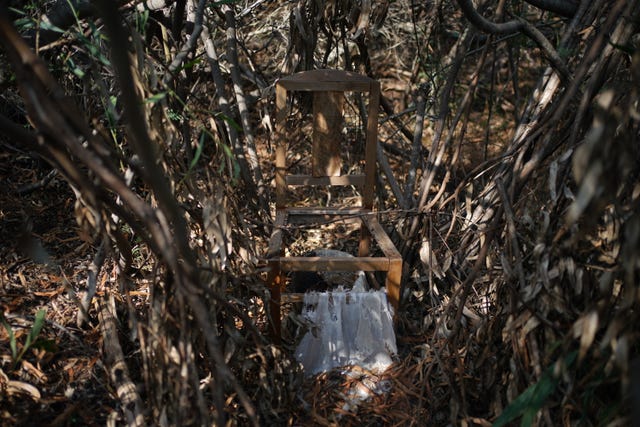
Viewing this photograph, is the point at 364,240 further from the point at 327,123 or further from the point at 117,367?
the point at 117,367

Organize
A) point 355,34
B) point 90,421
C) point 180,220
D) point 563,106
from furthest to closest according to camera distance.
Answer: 1. point 355,34
2. point 563,106
3. point 90,421
4. point 180,220

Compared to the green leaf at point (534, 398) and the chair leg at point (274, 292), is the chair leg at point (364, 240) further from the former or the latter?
the green leaf at point (534, 398)

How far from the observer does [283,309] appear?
2486mm

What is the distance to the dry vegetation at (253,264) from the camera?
127 cm

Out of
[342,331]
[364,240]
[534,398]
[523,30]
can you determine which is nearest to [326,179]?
[364,240]

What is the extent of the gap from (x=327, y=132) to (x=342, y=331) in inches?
32.6

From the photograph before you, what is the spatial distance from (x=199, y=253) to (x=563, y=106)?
3.93ft

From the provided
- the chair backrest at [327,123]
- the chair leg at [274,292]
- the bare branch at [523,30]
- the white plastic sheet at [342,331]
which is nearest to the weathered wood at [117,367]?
the chair leg at [274,292]

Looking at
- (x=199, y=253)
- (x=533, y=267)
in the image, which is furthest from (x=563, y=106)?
(x=199, y=253)

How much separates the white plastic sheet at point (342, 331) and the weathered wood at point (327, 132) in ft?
1.99

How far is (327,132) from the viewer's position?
2.46m

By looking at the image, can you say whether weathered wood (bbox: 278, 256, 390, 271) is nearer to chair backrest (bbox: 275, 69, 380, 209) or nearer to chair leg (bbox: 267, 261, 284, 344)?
chair leg (bbox: 267, 261, 284, 344)

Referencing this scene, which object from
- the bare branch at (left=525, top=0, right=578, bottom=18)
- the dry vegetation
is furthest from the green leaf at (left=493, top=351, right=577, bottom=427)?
the bare branch at (left=525, top=0, right=578, bottom=18)

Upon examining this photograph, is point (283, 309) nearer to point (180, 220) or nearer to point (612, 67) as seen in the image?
point (180, 220)
